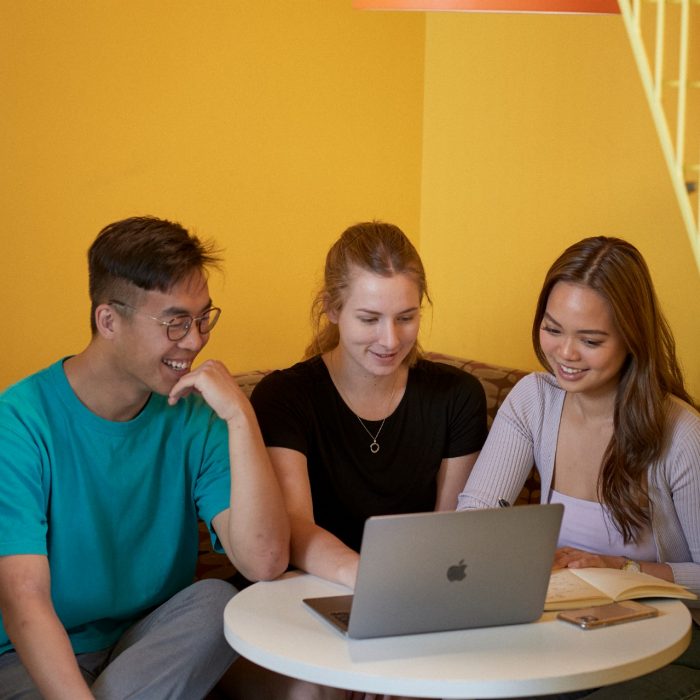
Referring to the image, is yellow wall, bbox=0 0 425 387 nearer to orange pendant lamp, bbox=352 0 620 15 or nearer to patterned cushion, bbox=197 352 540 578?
patterned cushion, bbox=197 352 540 578

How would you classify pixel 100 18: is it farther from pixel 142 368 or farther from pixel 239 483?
pixel 239 483

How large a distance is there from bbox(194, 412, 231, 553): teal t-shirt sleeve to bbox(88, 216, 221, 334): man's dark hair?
1.03 feet

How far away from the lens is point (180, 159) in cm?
307

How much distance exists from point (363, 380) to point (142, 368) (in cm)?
54

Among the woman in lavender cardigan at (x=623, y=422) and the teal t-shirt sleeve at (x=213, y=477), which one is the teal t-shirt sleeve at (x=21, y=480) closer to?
the teal t-shirt sleeve at (x=213, y=477)

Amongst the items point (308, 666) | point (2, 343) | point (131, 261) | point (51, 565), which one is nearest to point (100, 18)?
point (2, 343)

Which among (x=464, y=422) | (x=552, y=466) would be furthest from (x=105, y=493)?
(x=552, y=466)

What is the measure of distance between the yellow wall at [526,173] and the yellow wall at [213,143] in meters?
0.16

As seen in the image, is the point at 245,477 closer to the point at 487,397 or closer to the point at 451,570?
the point at 451,570

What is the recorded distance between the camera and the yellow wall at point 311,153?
2.82m

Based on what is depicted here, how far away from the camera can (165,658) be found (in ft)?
6.14

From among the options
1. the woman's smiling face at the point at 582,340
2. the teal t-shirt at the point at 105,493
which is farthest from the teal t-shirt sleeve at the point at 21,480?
the woman's smiling face at the point at 582,340

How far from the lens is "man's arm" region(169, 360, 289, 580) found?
1.97 meters

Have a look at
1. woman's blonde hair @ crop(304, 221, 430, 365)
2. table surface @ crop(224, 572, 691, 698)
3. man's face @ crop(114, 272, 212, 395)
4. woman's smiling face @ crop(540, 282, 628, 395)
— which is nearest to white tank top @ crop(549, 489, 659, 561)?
woman's smiling face @ crop(540, 282, 628, 395)
